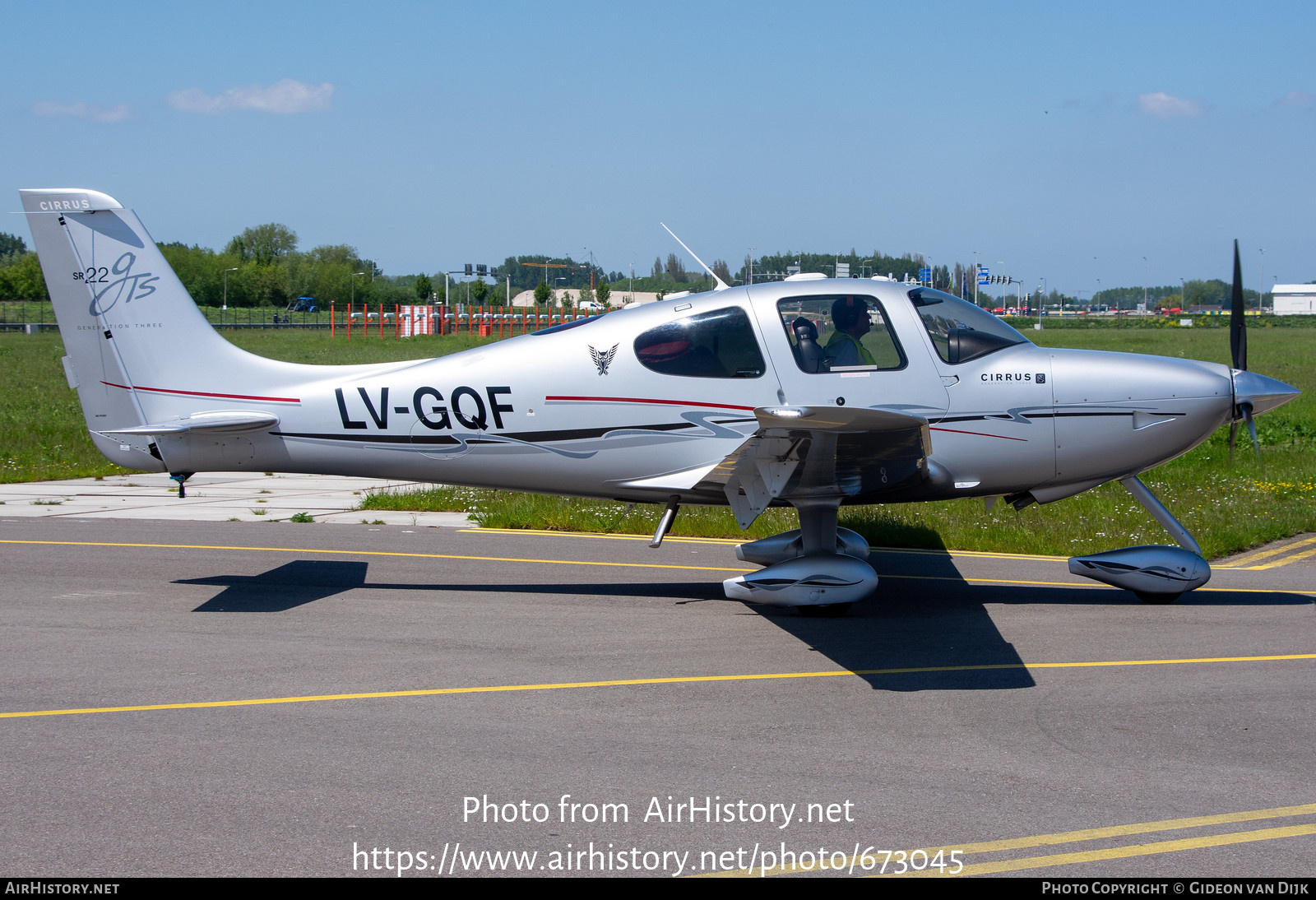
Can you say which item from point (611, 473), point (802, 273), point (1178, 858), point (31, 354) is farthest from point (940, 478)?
point (31, 354)

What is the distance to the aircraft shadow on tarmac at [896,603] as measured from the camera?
6.64 m

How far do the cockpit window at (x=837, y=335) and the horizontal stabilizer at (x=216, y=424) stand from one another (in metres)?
4.18

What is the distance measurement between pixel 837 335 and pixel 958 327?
96 cm

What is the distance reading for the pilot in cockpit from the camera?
25.4ft

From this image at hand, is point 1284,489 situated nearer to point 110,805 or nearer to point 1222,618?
point 1222,618

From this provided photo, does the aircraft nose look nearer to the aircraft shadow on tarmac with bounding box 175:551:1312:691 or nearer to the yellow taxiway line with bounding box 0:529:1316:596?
the aircraft shadow on tarmac with bounding box 175:551:1312:691

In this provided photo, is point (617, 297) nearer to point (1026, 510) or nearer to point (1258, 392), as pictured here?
point (1026, 510)

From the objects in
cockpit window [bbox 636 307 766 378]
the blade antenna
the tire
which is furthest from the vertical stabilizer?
the blade antenna

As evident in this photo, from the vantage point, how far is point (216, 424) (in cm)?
805

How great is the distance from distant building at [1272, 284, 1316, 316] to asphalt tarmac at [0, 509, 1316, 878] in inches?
8109

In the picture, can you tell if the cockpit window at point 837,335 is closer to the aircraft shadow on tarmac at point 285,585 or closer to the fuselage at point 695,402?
the fuselage at point 695,402

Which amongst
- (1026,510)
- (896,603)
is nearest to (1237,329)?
(896,603)

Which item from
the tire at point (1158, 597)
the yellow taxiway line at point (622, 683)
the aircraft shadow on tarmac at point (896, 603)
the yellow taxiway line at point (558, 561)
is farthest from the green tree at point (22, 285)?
the tire at point (1158, 597)

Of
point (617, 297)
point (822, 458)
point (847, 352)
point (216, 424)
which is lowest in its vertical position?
point (822, 458)
